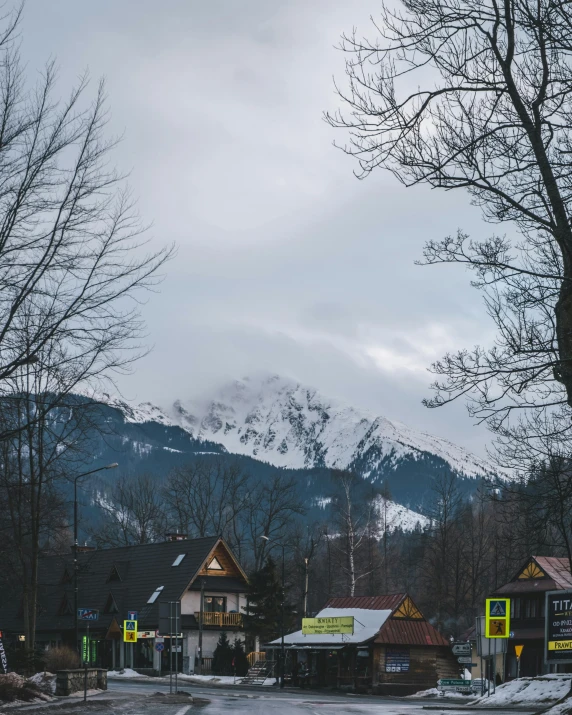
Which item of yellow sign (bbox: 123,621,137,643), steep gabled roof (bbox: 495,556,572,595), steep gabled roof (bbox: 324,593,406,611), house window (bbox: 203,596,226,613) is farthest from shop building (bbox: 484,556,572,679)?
yellow sign (bbox: 123,621,137,643)

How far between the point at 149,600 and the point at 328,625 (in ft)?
50.2

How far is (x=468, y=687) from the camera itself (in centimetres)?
4181

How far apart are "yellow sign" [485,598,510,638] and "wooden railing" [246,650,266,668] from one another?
38439 mm

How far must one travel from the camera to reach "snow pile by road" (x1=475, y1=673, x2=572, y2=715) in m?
24.1

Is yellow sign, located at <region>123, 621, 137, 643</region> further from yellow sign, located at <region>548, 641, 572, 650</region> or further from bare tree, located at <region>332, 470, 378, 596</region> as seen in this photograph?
bare tree, located at <region>332, 470, 378, 596</region>

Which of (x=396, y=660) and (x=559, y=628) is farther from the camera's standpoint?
(x=396, y=660)

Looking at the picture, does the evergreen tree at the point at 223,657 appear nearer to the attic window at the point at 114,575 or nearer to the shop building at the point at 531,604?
the attic window at the point at 114,575

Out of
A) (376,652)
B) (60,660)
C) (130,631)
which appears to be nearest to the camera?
(130,631)

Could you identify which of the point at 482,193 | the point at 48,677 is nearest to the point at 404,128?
the point at 482,193

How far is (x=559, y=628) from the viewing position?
86.8 ft

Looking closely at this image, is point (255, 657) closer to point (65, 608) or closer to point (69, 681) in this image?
point (65, 608)

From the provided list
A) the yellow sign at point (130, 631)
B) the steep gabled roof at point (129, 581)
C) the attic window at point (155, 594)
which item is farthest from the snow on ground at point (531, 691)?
the attic window at point (155, 594)

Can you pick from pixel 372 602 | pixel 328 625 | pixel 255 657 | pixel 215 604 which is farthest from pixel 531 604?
pixel 215 604

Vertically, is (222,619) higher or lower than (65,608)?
higher
